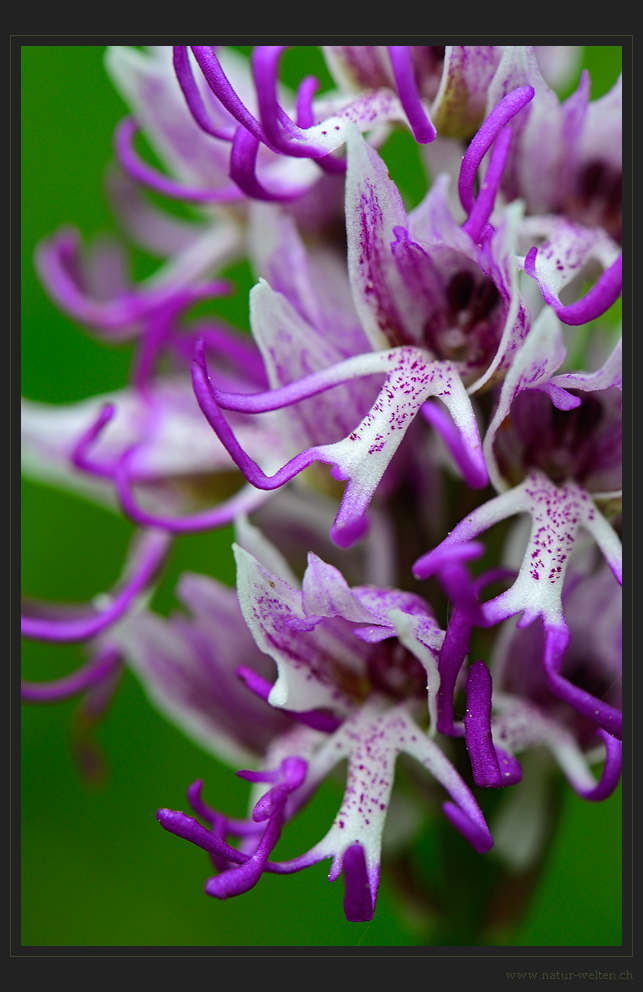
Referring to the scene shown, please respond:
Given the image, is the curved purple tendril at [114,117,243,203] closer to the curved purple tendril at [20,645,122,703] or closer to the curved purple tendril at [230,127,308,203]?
the curved purple tendril at [230,127,308,203]

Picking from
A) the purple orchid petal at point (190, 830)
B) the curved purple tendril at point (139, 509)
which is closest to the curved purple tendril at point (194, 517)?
the curved purple tendril at point (139, 509)

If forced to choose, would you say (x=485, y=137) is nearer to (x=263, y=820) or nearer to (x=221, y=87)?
(x=221, y=87)

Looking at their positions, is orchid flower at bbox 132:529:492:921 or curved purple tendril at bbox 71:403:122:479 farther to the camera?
curved purple tendril at bbox 71:403:122:479

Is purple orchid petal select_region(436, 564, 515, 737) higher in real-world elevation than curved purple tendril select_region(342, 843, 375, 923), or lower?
higher

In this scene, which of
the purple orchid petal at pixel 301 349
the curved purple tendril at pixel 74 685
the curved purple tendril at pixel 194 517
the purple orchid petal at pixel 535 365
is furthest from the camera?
the curved purple tendril at pixel 74 685

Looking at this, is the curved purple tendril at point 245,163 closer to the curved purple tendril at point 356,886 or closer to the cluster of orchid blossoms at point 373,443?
the cluster of orchid blossoms at point 373,443

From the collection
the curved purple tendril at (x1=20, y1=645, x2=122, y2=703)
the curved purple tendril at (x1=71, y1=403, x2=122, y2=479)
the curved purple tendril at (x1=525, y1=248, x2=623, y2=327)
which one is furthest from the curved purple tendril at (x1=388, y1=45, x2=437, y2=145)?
the curved purple tendril at (x1=20, y1=645, x2=122, y2=703)
